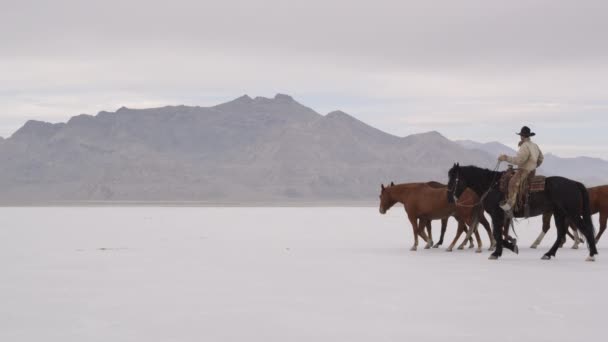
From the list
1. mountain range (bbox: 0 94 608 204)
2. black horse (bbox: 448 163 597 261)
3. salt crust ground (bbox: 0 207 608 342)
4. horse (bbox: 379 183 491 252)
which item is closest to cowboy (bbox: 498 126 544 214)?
black horse (bbox: 448 163 597 261)

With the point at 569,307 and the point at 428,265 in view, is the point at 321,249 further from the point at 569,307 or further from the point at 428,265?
the point at 569,307

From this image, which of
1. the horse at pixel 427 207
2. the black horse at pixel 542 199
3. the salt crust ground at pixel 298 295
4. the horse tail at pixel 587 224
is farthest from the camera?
the horse at pixel 427 207

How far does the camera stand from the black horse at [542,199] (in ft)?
44.9

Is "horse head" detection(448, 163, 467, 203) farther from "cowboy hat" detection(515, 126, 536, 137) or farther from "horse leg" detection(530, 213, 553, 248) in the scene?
"horse leg" detection(530, 213, 553, 248)

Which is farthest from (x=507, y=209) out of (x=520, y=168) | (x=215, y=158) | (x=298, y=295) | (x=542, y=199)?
(x=215, y=158)

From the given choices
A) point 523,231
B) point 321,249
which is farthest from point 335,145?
point 321,249

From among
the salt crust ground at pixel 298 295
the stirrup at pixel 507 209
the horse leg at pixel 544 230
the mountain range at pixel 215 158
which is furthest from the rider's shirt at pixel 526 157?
the mountain range at pixel 215 158

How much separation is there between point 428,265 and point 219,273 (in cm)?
338

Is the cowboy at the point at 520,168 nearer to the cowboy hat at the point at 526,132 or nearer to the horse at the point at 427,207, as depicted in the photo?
the cowboy hat at the point at 526,132

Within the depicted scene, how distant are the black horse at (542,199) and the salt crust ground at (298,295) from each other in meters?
0.50

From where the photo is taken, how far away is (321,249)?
16.0 meters

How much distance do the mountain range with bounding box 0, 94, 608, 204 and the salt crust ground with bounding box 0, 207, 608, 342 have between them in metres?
80.0

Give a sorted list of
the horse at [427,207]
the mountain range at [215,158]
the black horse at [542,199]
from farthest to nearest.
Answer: the mountain range at [215,158], the horse at [427,207], the black horse at [542,199]

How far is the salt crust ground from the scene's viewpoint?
7098mm
